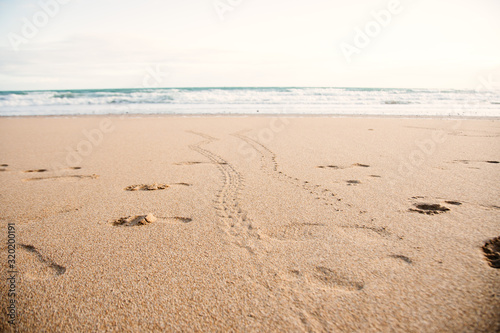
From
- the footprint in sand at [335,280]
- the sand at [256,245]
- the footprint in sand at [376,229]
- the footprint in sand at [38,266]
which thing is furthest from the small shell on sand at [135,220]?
the footprint in sand at [376,229]

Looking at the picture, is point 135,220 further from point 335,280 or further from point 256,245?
point 335,280

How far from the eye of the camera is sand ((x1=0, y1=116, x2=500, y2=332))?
132cm

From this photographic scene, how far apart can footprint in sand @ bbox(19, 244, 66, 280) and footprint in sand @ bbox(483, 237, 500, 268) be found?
2.49m

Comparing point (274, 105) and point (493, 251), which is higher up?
point (274, 105)

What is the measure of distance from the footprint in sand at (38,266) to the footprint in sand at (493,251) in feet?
8.17

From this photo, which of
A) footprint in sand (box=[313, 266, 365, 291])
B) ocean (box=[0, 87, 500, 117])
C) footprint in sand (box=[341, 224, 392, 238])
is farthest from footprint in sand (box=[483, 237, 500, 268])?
ocean (box=[0, 87, 500, 117])

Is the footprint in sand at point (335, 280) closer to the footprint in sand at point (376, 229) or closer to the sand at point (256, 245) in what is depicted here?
the sand at point (256, 245)

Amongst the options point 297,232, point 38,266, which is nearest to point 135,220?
point 38,266

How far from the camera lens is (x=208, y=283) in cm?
152

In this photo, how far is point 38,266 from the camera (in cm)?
169

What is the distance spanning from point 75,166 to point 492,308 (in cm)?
447

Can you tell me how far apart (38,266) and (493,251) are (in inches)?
109

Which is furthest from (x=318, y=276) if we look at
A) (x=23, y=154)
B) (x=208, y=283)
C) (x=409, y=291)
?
(x=23, y=154)

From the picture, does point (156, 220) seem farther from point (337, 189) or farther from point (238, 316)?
point (337, 189)
